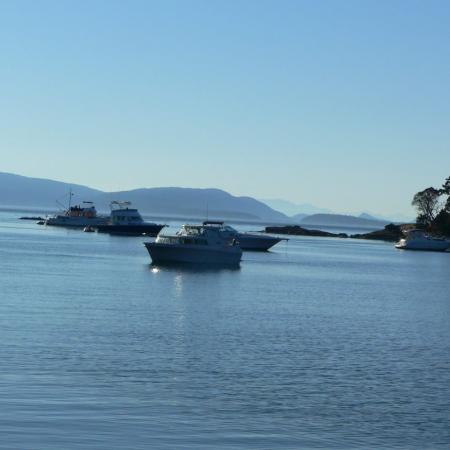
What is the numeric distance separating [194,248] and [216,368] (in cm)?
5726

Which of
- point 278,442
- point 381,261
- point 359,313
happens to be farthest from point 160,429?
point 381,261

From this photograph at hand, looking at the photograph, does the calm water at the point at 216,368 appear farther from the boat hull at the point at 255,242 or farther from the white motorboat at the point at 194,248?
the boat hull at the point at 255,242

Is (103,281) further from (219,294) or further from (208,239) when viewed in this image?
(208,239)

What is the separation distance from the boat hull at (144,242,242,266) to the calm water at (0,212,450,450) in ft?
66.1

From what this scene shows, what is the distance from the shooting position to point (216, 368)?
34.7 meters

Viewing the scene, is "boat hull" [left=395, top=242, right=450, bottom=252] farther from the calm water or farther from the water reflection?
the calm water

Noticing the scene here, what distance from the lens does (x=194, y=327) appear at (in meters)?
47.0

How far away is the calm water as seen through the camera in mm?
25719

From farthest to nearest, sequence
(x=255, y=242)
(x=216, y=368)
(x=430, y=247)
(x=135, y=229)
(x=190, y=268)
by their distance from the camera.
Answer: (x=135, y=229) < (x=430, y=247) < (x=255, y=242) < (x=190, y=268) < (x=216, y=368)

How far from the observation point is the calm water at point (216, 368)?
25719mm

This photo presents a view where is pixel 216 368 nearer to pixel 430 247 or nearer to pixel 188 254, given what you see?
pixel 188 254

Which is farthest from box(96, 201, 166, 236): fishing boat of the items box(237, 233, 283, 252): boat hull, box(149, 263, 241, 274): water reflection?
box(149, 263, 241, 274): water reflection

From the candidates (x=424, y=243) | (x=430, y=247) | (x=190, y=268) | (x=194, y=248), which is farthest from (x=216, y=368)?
(x=430, y=247)

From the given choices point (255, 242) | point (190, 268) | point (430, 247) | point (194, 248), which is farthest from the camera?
point (430, 247)
